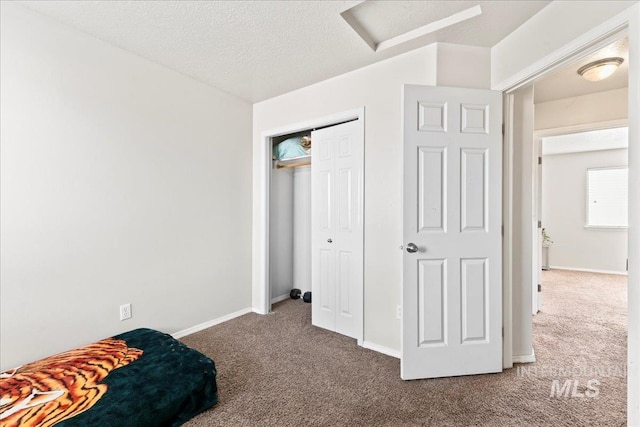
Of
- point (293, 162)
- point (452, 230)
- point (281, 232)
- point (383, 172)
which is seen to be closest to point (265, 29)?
point (383, 172)

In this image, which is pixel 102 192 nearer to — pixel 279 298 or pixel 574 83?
pixel 279 298

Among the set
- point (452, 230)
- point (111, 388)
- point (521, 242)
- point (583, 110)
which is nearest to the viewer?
point (111, 388)

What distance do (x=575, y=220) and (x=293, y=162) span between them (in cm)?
597

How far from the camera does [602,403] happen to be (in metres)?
1.70

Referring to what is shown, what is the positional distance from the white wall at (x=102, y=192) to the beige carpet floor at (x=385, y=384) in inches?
27.3

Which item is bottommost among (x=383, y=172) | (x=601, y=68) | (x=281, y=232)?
(x=281, y=232)

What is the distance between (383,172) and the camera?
239cm

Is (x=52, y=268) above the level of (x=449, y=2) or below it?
below

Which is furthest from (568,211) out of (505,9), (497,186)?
(505,9)

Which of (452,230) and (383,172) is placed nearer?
(452,230)

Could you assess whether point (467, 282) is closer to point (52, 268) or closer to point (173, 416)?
point (173, 416)

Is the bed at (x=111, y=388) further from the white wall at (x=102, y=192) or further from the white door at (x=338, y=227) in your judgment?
the white door at (x=338, y=227)

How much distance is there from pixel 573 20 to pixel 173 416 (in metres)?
3.09

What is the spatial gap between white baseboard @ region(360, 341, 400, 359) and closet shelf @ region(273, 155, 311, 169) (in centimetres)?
211
